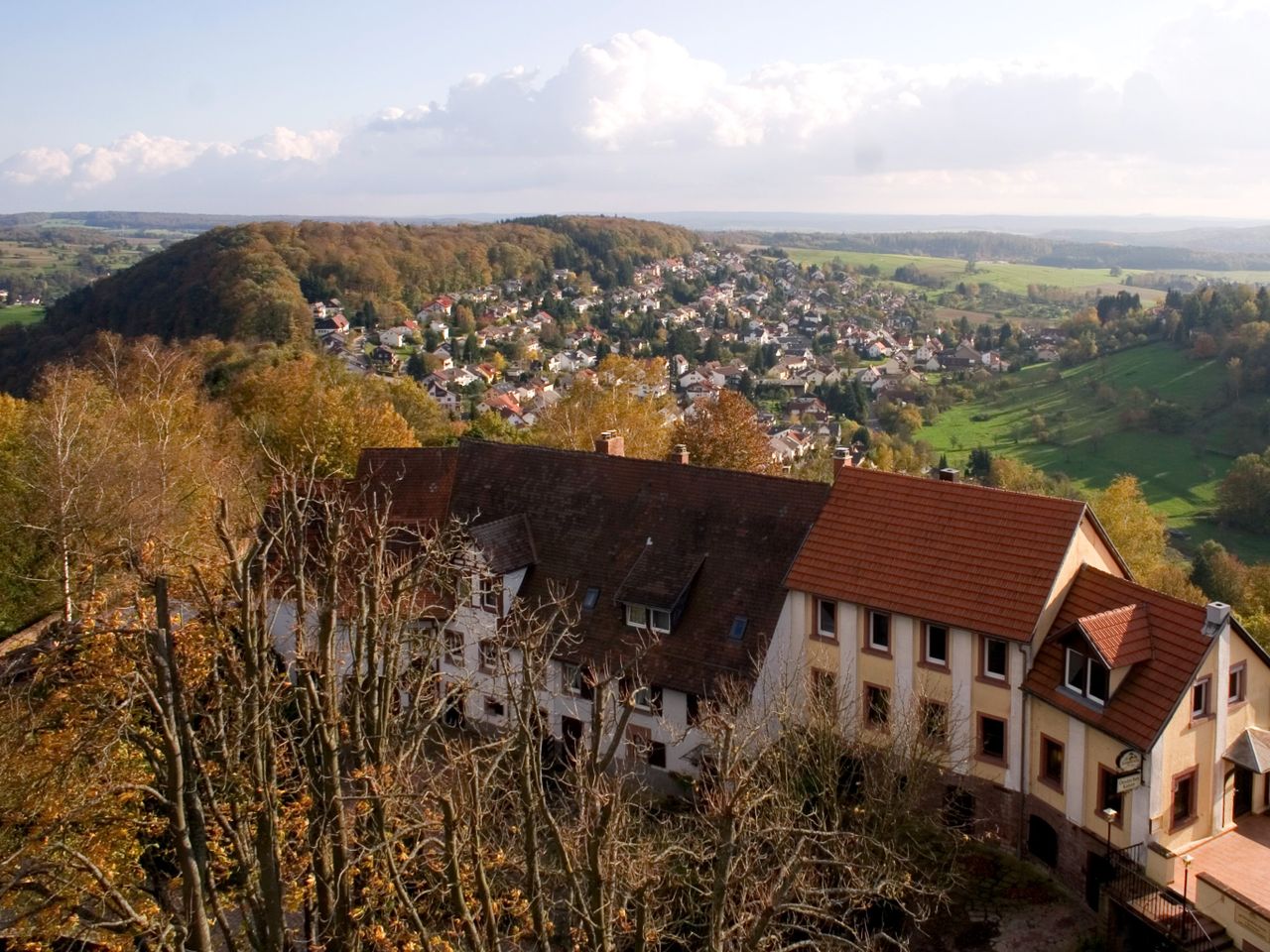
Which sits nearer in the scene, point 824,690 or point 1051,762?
point 1051,762

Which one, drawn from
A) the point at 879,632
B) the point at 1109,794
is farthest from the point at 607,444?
the point at 1109,794

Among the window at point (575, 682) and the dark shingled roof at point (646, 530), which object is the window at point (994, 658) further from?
the window at point (575, 682)

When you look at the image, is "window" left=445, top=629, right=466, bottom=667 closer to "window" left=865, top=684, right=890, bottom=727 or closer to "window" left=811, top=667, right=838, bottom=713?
"window" left=811, top=667, right=838, bottom=713

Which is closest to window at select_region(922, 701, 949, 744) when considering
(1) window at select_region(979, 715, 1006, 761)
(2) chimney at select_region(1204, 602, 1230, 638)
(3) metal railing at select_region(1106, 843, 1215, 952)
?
(1) window at select_region(979, 715, 1006, 761)

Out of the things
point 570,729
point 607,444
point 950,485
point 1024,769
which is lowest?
point 570,729

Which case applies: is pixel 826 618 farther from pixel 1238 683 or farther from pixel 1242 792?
pixel 1242 792

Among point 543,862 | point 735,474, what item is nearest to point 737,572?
point 735,474

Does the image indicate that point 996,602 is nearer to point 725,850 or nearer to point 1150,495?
point 725,850
